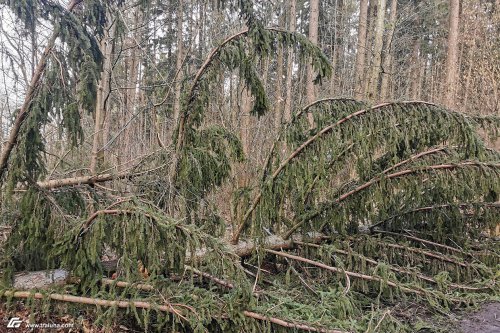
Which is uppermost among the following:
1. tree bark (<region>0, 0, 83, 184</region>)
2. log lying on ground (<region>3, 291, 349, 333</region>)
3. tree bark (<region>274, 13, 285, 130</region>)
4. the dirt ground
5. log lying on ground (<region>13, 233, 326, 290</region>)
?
tree bark (<region>274, 13, 285, 130</region>)

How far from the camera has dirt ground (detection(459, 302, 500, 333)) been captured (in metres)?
3.12

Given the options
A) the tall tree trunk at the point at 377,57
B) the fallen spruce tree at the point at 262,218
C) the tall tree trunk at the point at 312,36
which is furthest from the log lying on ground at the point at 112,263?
the tall tree trunk at the point at 312,36

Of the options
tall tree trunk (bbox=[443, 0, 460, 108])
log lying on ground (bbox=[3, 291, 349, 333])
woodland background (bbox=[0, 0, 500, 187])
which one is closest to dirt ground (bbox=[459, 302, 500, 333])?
log lying on ground (bbox=[3, 291, 349, 333])

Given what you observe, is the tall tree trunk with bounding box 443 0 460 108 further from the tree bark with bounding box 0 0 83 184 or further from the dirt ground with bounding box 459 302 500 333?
the tree bark with bounding box 0 0 83 184

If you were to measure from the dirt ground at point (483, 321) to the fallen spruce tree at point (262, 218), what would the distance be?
140 mm

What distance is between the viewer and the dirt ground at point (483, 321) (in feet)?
10.2

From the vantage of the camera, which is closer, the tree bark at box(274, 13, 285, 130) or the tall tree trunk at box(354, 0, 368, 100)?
the tree bark at box(274, 13, 285, 130)

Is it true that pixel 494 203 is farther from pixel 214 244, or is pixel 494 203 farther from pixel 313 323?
pixel 214 244

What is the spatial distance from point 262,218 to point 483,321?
213 centimetres

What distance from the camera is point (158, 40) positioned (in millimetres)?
13352

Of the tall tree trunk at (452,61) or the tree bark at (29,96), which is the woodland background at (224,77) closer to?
the tall tree trunk at (452,61)

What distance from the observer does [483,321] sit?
10.6ft

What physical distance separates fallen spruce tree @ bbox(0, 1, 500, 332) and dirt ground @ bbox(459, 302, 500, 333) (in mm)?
140

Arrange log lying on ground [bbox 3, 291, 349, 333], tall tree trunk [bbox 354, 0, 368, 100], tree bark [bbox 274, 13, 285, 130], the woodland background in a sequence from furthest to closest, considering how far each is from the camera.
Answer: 1. tall tree trunk [bbox 354, 0, 368, 100]
2. tree bark [bbox 274, 13, 285, 130]
3. the woodland background
4. log lying on ground [bbox 3, 291, 349, 333]
